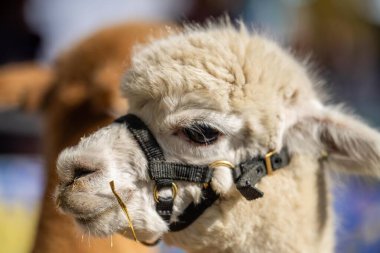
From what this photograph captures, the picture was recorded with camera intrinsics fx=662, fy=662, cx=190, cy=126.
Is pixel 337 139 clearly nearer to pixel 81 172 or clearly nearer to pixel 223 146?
pixel 223 146

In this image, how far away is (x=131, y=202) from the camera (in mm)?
2268

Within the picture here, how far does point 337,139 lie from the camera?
253cm

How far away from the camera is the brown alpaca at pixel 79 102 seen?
9.86ft

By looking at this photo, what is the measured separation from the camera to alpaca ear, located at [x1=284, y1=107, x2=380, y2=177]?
2.48 m

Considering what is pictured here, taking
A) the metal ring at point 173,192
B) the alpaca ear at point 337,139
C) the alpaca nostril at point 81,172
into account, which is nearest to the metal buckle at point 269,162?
the alpaca ear at point 337,139

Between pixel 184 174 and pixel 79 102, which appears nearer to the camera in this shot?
pixel 184 174

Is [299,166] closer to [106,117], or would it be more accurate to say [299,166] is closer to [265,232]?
[265,232]

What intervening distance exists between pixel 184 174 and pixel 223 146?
0.58 ft

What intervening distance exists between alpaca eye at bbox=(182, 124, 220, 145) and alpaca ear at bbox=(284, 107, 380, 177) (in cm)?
33

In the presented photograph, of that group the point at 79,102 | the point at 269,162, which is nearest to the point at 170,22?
the point at 79,102

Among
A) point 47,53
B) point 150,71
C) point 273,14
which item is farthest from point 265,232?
point 273,14

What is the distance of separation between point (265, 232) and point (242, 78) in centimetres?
57

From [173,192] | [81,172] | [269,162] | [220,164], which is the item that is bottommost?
[81,172]

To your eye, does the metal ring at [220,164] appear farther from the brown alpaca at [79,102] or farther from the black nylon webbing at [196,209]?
the brown alpaca at [79,102]
